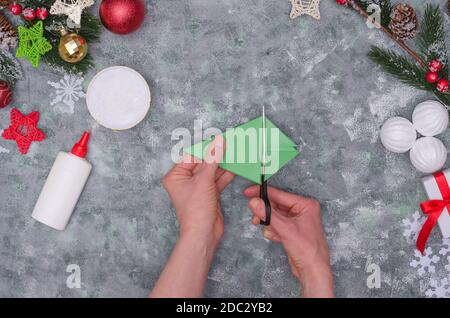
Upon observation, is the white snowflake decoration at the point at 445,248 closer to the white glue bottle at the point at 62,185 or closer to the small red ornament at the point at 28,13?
the white glue bottle at the point at 62,185

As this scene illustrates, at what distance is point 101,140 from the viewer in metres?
1.20

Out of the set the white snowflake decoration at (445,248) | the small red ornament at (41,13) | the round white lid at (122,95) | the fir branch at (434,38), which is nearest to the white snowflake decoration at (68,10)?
the small red ornament at (41,13)

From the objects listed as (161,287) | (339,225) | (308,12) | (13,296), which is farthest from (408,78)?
(13,296)

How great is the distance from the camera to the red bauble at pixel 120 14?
1.05 metres

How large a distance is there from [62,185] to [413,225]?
907 mm

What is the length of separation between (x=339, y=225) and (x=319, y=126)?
0.87ft

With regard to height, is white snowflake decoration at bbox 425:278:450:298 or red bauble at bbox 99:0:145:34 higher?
red bauble at bbox 99:0:145:34

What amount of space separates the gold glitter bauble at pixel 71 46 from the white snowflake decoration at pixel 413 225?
92 centimetres

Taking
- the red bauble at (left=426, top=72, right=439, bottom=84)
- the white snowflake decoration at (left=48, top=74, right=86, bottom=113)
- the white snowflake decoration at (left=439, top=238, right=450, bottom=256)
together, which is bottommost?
the white snowflake decoration at (left=439, top=238, right=450, bottom=256)

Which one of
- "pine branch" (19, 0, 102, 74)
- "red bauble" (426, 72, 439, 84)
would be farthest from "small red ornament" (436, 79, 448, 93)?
"pine branch" (19, 0, 102, 74)

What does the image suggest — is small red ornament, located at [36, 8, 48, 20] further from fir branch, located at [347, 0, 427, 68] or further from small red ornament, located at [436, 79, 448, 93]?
small red ornament, located at [436, 79, 448, 93]

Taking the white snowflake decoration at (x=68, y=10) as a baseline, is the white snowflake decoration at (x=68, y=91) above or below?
below

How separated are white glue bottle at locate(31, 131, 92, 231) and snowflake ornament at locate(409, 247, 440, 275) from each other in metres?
0.88

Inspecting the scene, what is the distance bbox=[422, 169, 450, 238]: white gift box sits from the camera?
1130 millimetres
